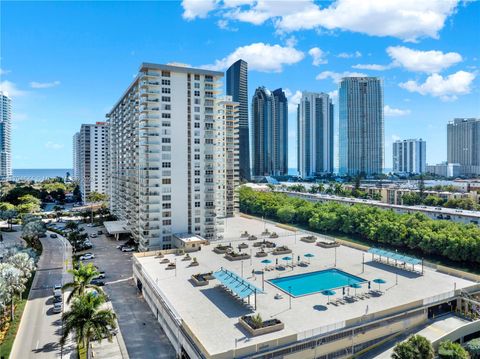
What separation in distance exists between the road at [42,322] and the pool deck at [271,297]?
10691 mm

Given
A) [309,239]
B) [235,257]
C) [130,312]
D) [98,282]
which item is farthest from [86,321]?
[309,239]

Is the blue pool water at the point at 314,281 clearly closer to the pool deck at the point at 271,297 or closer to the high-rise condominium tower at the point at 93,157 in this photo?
the pool deck at the point at 271,297

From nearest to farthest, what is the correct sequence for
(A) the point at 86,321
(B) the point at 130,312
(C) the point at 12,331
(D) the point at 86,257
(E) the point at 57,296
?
(A) the point at 86,321
(C) the point at 12,331
(B) the point at 130,312
(E) the point at 57,296
(D) the point at 86,257

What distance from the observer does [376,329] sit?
1244 inches

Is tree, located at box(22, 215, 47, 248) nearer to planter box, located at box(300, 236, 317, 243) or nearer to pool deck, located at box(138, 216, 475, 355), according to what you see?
pool deck, located at box(138, 216, 475, 355)

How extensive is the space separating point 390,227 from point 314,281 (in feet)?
112

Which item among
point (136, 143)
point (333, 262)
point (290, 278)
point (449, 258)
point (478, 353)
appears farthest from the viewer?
point (136, 143)

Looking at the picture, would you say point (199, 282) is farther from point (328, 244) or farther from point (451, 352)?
point (328, 244)

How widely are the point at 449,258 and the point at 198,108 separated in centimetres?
4810

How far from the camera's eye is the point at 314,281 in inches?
1649

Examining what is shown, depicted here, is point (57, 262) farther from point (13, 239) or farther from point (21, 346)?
point (21, 346)

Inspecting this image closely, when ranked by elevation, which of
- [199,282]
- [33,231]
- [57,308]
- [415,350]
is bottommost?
[57,308]

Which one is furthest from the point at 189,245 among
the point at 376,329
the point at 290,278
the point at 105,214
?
the point at 105,214

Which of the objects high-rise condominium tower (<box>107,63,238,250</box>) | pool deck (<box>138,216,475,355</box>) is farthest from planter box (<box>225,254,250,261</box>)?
high-rise condominium tower (<box>107,63,238,250</box>)
